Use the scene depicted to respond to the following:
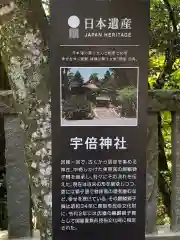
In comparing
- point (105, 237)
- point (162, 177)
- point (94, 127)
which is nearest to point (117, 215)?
point (105, 237)

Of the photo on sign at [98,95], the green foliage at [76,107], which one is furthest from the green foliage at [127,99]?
the green foliage at [76,107]

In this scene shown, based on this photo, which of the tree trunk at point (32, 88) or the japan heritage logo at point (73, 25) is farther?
the japan heritage logo at point (73, 25)

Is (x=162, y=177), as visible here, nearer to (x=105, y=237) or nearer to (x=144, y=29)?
(x=105, y=237)

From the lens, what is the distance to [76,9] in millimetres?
2299

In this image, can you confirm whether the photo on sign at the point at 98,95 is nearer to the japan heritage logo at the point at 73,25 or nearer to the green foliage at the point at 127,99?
the green foliage at the point at 127,99

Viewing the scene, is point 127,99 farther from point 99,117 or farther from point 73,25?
point 73,25

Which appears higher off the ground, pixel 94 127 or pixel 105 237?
pixel 94 127

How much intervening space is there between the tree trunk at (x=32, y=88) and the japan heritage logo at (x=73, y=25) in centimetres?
17

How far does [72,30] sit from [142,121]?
621 millimetres

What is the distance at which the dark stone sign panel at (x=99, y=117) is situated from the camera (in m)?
2.32

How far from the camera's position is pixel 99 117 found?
243 centimetres

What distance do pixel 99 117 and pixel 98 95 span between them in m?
0.12

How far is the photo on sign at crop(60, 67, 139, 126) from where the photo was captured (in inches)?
93.1

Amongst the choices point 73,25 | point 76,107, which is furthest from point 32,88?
point 73,25
